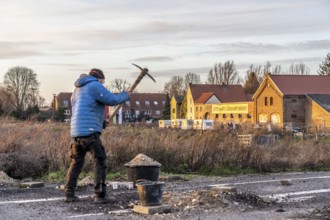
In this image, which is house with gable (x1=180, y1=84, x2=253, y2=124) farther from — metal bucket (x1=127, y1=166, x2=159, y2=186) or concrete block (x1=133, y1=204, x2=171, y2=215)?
concrete block (x1=133, y1=204, x2=171, y2=215)

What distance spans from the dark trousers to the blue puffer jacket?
144mm

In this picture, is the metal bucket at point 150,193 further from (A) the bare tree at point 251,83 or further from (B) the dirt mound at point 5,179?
(A) the bare tree at point 251,83

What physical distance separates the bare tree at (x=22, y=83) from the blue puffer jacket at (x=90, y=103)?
84907 millimetres

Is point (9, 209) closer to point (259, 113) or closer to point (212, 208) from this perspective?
point (212, 208)

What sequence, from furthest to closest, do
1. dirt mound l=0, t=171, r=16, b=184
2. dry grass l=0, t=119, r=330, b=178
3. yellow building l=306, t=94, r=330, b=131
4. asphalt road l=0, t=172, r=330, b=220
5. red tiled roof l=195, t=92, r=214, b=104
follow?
red tiled roof l=195, t=92, r=214, b=104
yellow building l=306, t=94, r=330, b=131
dry grass l=0, t=119, r=330, b=178
dirt mound l=0, t=171, r=16, b=184
asphalt road l=0, t=172, r=330, b=220

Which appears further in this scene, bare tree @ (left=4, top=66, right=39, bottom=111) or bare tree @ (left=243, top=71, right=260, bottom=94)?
bare tree @ (left=243, top=71, right=260, bottom=94)

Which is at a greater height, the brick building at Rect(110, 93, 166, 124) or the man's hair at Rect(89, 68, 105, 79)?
the brick building at Rect(110, 93, 166, 124)

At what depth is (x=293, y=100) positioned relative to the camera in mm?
76375

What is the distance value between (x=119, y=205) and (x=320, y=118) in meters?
67.0

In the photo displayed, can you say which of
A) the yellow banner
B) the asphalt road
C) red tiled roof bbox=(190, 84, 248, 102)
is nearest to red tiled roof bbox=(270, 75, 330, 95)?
the yellow banner

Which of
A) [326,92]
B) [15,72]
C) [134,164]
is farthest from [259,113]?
[134,164]

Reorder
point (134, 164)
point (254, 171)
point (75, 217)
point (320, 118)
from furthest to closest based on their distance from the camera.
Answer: point (320, 118)
point (254, 171)
point (134, 164)
point (75, 217)

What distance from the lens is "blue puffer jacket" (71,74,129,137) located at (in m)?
9.28

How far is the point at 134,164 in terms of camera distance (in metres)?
11.9
